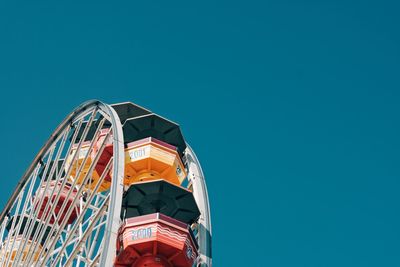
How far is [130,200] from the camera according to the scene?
2308cm

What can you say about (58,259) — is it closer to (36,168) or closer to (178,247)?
(178,247)

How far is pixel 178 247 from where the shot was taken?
852 inches

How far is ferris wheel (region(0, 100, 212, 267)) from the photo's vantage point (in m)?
21.1

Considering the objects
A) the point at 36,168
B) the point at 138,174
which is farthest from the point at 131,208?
the point at 36,168

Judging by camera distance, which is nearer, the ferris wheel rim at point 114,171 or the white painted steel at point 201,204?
the ferris wheel rim at point 114,171

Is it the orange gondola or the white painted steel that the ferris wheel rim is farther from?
the white painted steel

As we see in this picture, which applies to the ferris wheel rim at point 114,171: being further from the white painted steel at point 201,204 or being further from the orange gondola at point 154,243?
the white painted steel at point 201,204

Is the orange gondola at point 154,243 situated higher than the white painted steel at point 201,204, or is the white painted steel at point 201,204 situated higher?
the white painted steel at point 201,204

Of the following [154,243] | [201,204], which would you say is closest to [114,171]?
[154,243]

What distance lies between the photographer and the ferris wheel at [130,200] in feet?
69.1

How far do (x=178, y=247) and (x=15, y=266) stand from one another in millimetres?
5697

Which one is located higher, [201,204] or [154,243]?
[201,204]

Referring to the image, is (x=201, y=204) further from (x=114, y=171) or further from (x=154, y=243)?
(x=114, y=171)

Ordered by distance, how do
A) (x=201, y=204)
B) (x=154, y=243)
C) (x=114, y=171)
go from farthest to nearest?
(x=201, y=204), (x=154, y=243), (x=114, y=171)
